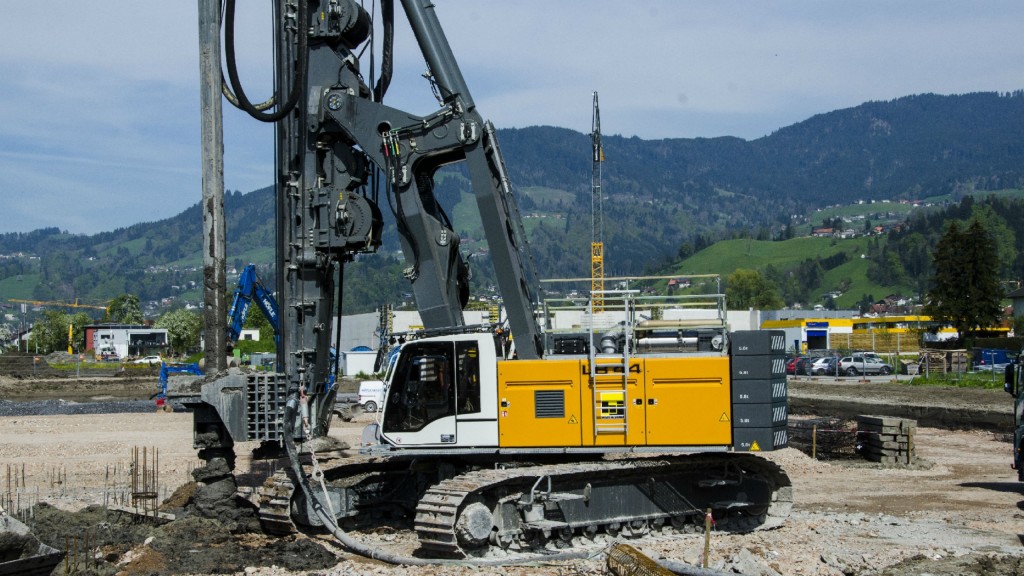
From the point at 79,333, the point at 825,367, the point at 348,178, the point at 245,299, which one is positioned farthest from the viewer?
the point at 79,333

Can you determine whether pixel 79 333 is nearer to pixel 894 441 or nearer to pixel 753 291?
pixel 753 291

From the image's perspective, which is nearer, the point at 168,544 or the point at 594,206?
the point at 168,544

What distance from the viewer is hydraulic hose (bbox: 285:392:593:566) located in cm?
1411

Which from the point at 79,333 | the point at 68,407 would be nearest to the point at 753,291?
the point at 79,333

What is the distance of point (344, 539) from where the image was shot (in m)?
15.0

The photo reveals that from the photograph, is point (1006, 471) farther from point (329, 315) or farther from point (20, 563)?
point (20, 563)

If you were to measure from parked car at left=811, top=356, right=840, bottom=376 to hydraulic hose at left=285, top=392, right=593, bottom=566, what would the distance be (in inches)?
1960

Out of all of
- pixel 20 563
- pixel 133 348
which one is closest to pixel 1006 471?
pixel 20 563

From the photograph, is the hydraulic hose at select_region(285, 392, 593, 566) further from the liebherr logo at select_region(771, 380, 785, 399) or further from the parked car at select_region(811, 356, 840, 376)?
the parked car at select_region(811, 356, 840, 376)

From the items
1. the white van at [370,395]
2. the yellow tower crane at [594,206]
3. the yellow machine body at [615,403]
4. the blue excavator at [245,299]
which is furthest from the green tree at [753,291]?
the yellow machine body at [615,403]

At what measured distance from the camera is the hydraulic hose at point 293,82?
1630cm

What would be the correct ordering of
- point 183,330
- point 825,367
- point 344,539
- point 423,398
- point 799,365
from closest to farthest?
point 344,539, point 423,398, point 825,367, point 799,365, point 183,330

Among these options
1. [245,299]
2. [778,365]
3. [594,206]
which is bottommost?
[778,365]

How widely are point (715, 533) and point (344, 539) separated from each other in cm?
541
